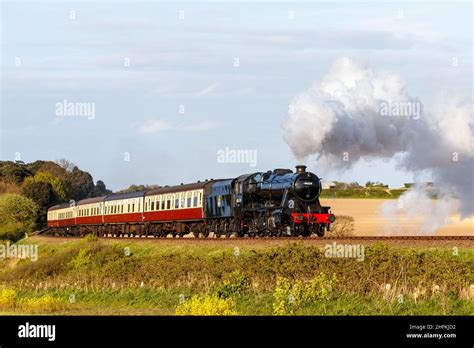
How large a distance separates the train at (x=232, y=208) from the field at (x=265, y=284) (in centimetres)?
297

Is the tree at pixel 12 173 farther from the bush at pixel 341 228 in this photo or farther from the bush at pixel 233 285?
the bush at pixel 233 285

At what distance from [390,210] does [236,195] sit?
2981cm

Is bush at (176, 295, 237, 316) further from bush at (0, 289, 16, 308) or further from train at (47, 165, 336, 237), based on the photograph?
train at (47, 165, 336, 237)

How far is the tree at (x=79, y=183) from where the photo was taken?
16002 cm

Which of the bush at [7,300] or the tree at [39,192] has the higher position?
the tree at [39,192]

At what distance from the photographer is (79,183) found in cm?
16812

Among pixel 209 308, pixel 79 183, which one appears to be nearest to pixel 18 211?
pixel 79 183

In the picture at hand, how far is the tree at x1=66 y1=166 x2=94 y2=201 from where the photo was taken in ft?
525

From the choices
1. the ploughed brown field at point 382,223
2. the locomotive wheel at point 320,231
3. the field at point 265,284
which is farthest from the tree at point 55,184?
the locomotive wheel at point 320,231

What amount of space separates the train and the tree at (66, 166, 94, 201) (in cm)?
8756

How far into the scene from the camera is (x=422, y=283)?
2938 cm

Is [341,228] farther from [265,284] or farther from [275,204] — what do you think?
[265,284]
